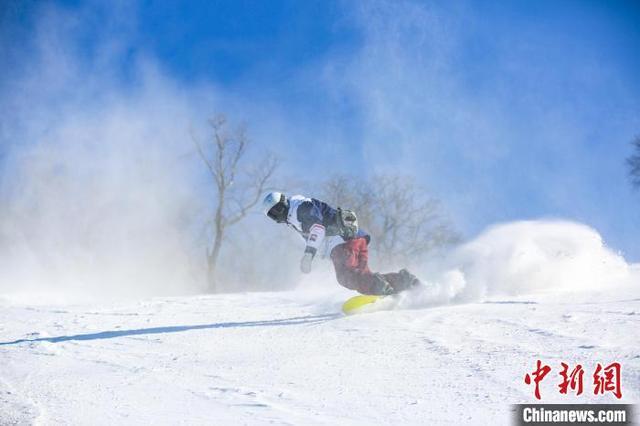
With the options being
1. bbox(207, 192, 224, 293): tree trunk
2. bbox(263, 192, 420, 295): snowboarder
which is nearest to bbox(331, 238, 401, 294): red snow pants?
bbox(263, 192, 420, 295): snowboarder

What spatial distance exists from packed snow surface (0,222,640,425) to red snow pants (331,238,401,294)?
41cm

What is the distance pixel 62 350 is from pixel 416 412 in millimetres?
3686

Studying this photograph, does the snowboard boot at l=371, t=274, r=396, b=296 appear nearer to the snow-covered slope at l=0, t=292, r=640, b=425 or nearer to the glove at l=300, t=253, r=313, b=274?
the snow-covered slope at l=0, t=292, r=640, b=425

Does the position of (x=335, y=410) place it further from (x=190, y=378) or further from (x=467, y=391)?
(x=190, y=378)

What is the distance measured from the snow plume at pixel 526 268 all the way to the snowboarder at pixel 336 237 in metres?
0.41

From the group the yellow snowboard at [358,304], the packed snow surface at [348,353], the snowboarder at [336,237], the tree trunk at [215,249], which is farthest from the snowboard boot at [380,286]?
the tree trunk at [215,249]

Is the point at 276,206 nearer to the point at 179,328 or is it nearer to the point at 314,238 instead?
the point at 314,238

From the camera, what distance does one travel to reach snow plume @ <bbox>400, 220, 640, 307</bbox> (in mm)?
6988

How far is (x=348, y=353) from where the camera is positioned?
14.1 ft

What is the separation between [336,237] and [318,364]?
3610 mm

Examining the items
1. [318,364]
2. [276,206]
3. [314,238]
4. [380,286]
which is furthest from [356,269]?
[318,364]

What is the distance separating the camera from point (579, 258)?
795 cm

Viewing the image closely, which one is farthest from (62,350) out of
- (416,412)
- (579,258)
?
(579,258)

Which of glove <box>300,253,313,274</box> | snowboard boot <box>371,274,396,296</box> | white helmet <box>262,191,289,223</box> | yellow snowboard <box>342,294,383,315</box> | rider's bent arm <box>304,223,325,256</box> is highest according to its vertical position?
white helmet <box>262,191,289,223</box>
